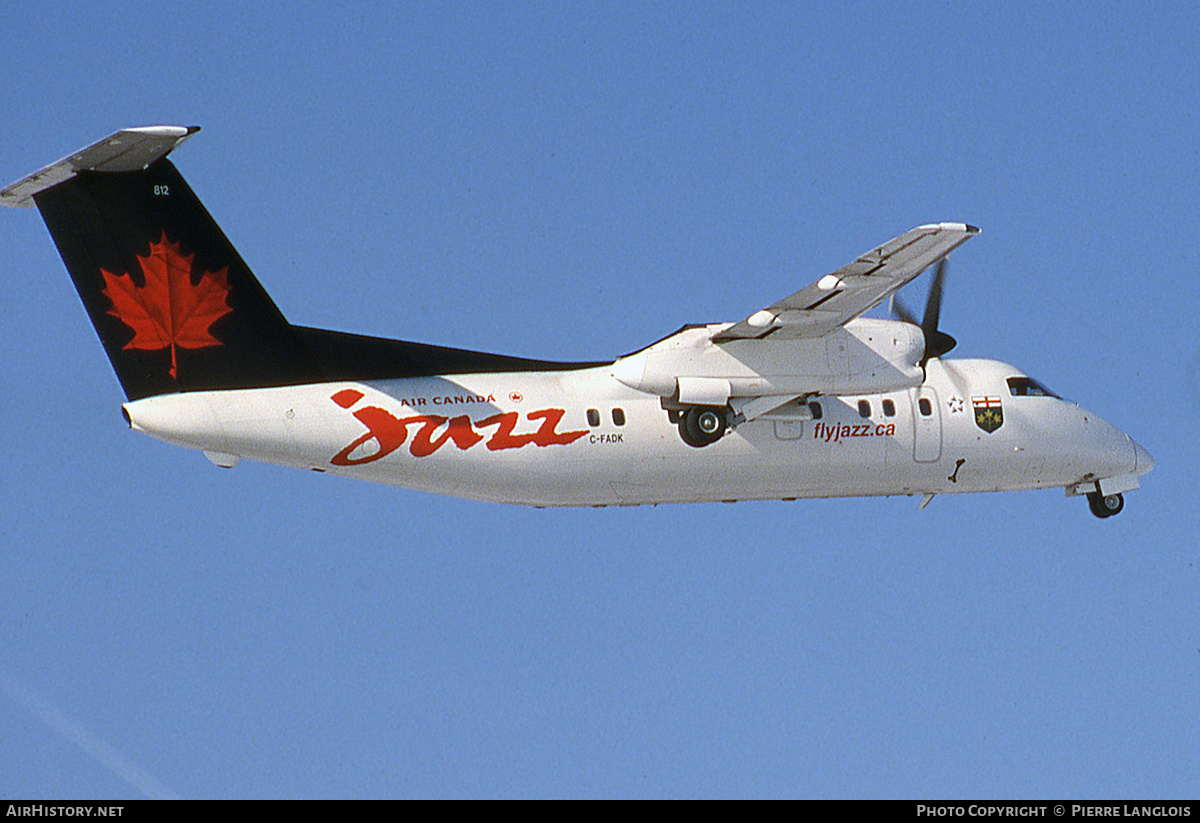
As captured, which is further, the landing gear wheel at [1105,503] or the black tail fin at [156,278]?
the landing gear wheel at [1105,503]

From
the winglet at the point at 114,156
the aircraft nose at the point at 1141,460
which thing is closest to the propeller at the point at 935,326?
the aircraft nose at the point at 1141,460

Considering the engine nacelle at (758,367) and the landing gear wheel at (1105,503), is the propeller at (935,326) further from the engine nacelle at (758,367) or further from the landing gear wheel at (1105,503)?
the landing gear wheel at (1105,503)

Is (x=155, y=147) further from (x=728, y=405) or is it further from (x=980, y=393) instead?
(x=980, y=393)

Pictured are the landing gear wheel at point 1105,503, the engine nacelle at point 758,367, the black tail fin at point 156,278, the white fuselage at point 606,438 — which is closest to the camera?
the black tail fin at point 156,278

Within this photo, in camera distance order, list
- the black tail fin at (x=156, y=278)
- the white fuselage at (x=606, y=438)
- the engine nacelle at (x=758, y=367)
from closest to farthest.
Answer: the black tail fin at (x=156, y=278), the white fuselage at (x=606, y=438), the engine nacelle at (x=758, y=367)

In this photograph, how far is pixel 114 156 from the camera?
2181 centimetres

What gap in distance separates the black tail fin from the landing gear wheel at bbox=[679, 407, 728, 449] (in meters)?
5.54

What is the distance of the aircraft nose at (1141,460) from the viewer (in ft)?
92.9

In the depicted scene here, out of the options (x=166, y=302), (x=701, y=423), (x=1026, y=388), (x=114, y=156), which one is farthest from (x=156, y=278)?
(x=1026, y=388)

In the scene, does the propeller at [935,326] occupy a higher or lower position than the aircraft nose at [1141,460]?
higher

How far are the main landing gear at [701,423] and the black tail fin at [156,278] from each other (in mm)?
5490

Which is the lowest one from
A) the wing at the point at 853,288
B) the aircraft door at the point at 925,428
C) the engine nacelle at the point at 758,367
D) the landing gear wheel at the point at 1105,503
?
the landing gear wheel at the point at 1105,503

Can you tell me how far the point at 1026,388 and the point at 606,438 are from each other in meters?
7.88
